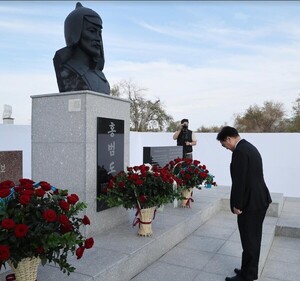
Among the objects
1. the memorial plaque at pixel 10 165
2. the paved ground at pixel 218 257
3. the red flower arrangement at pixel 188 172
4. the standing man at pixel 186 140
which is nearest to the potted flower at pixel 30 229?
the paved ground at pixel 218 257

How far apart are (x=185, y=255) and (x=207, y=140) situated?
28.7ft

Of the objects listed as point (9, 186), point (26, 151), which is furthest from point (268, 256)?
point (26, 151)

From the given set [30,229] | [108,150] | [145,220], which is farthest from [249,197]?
[30,229]

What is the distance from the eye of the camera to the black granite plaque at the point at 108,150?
333 centimetres

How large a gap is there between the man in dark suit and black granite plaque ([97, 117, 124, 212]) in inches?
53.5

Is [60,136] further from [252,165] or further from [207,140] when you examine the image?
[207,140]

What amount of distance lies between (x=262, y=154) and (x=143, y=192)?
8569 millimetres

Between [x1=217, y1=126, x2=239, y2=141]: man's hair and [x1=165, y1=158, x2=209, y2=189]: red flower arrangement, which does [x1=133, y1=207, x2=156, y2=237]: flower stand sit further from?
[x1=165, y1=158, x2=209, y2=189]: red flower arrangement

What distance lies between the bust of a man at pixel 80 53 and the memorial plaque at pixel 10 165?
2.59 metres

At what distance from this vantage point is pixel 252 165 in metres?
2.58

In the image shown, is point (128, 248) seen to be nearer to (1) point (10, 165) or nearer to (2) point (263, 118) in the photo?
(1) point (10, 165)

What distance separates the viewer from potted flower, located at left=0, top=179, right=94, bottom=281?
1.61 m

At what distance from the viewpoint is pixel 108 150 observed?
11.4 feet

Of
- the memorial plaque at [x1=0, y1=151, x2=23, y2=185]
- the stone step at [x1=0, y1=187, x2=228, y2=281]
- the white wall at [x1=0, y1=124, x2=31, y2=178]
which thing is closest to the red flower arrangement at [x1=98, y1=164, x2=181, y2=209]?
the stone step at [x1=0, y1=187, x2=228, y2=281]
